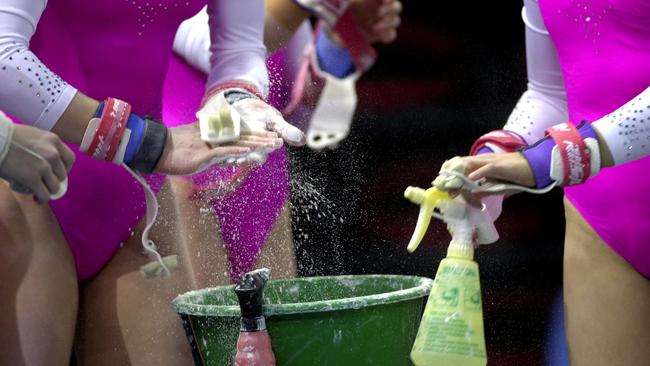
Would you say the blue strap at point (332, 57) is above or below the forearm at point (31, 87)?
below

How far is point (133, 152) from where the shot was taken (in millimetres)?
1703

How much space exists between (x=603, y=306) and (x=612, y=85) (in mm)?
364

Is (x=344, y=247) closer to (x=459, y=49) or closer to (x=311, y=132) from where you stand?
(x=311, y=132)

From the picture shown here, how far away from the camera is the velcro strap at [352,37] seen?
248 centimetres

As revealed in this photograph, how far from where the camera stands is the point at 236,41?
2035 mm

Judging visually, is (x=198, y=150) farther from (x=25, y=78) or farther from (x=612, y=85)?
(x=612, y=85)

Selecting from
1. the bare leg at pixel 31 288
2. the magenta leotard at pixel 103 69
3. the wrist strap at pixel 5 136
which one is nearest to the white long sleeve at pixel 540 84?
the magenta leotard at pixel 103 69

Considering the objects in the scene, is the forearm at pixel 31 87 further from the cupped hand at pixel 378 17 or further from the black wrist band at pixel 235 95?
the cupped hand at pixel 378 17

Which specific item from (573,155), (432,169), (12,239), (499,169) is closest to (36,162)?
(12,239)

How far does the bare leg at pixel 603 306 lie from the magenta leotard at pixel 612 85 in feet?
0.08

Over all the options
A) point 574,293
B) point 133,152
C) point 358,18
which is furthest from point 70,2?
point 574,293

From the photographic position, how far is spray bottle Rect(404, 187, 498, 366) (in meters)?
1.60

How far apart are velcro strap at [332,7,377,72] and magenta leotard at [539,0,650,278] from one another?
2.11ft

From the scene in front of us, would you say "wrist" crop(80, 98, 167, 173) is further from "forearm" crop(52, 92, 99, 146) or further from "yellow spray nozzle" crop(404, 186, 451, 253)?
"yellow spray nozzle" crop(404, 186, 451, 253)
